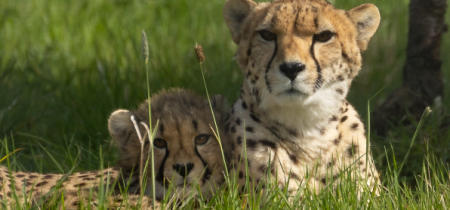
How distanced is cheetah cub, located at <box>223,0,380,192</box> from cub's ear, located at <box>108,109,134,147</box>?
0.52 metres

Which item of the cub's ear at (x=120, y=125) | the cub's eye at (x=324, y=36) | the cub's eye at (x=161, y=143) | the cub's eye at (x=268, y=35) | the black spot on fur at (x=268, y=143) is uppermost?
the cub's eye at (x=268, y=35)

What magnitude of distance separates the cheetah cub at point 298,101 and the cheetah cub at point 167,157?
139mm

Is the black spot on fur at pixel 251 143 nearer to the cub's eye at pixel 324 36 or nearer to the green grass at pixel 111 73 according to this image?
the green grass at pixel 111 73

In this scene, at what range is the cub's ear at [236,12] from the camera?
11.3 ft

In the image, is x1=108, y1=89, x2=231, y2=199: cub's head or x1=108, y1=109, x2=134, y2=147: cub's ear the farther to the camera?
x1=108, y1=109, x2=134, y2=147: cub's ear

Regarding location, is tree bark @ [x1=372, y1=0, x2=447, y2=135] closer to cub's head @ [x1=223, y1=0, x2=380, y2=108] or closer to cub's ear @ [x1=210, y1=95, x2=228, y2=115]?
cub's head @ [x1=223, y1=0, x2=380, y2=108]

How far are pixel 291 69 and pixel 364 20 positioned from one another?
2.26 feet

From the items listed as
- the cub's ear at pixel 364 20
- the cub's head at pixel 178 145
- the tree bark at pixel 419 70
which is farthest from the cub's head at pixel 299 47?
the tree bark at pixel 419 70

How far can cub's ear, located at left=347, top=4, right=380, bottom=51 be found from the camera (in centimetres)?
341

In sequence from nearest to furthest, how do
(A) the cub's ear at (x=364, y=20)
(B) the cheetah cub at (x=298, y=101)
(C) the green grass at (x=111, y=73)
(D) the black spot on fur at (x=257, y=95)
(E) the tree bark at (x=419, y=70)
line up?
(B) the cheetah cub at (x=298, y=101) < (D) the black spot on fur at (x=257, y=95) < (A) the cub's ear at (x=364, y=20) < (C) the green grass at (x=111, y=73) < (E) the tree bark at (x=419, y=70)

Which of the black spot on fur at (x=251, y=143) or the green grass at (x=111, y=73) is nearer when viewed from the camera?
the black spot on fur at (x=251, y=143)

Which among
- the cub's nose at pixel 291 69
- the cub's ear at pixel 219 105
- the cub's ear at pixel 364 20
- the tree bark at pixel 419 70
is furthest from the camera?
the tree bark at pixel 419 70

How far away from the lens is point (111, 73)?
5398mm

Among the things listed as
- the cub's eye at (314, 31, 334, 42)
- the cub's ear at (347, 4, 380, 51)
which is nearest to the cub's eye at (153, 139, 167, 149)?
the cub's eye at (314, 31, 334, 42)
